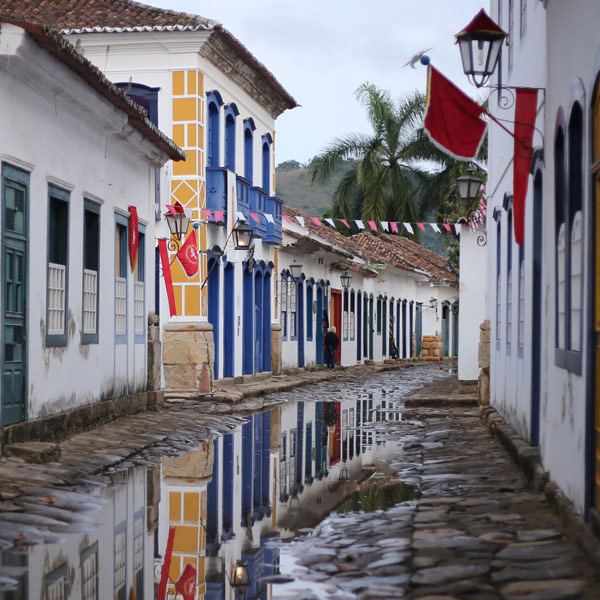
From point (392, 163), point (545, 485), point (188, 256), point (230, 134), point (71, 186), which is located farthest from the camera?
point (392, 163)

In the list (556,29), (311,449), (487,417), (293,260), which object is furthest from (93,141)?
(293,260)

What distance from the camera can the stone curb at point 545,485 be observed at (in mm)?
6167

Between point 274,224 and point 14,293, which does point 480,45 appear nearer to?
point 14,293

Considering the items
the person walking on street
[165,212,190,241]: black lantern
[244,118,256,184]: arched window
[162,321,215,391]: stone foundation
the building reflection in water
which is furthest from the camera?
the person walking on street

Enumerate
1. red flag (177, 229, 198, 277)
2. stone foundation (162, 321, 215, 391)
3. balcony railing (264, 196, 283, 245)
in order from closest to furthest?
red flag (177, 229, 198, 277) < stone foundation (162, 321, 215, 391) < balcony railing (264, 196, 283, 245)

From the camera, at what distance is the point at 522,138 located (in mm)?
10117

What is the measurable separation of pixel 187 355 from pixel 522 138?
12.1 metres

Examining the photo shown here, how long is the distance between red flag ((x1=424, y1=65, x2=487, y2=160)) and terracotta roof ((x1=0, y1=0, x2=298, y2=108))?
12.3 meters

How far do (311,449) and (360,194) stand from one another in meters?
36.7

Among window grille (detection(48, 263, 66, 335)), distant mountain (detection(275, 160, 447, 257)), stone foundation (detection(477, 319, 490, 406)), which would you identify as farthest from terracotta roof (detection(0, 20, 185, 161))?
distant mountain (detection(275, 160, 447, 257))

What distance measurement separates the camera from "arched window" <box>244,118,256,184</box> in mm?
26719

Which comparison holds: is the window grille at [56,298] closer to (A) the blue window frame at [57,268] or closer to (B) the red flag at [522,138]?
(A) the blue window frame at [57,268]

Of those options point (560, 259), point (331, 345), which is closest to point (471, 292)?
point (331, 345)

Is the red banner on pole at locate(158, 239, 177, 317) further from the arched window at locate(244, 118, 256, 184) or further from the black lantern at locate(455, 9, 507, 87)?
the black lantern at locate(455, 9, 507, 87)
